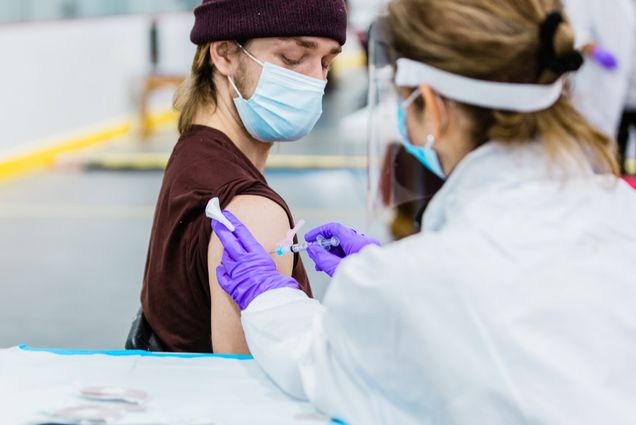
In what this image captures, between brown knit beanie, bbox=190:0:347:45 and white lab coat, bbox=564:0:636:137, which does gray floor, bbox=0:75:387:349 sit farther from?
brown knit beanie, bbox=190:0:347:45

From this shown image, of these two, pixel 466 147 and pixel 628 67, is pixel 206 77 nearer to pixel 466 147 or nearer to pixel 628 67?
pixel 466 147

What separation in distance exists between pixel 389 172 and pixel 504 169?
76.9 inches

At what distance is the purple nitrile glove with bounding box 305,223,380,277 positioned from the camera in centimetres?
176

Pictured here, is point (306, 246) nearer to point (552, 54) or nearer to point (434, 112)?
point (434, 112)

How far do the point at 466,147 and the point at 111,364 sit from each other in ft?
1.91

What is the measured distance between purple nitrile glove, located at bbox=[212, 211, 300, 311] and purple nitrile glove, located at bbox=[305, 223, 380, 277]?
0.21 m

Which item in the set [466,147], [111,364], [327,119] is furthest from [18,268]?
[327,119]

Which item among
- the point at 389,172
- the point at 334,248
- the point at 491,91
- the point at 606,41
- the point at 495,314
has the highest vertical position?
the point at 491,91

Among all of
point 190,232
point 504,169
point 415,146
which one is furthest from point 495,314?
point 190,232

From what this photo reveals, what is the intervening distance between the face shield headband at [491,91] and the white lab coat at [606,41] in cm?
347

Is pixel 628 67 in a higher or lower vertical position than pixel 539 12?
lower

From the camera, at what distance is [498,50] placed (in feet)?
4.25

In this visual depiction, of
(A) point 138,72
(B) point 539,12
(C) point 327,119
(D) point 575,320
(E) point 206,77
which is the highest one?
(B) point 539,12

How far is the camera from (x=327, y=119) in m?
10.0
